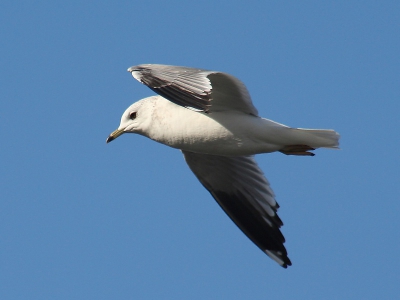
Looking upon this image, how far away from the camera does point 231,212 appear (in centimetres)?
823

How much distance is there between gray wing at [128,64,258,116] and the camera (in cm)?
620

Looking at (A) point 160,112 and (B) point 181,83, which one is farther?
(A) point 160,112

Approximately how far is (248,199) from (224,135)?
4.45 ft

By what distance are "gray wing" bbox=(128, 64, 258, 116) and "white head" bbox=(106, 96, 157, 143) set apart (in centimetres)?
60

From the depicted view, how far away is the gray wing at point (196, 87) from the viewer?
20.3 ft

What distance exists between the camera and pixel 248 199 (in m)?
8.22

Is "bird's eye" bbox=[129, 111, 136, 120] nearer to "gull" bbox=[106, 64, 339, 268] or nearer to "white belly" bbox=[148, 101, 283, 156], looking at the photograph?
"gull" bbox=[106, 64, 339, 268]

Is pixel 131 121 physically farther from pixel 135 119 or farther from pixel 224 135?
pixel 224 135

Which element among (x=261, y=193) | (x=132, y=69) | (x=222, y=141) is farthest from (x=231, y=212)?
(x=132, y=69)

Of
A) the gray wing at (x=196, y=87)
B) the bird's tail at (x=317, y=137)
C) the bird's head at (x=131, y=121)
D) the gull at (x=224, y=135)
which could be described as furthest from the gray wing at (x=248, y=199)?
the gray wing at (x=196, y=87)

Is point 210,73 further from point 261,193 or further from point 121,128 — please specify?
point 261,193

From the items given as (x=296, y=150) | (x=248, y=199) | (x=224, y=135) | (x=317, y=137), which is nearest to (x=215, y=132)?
(x=224, y=135)

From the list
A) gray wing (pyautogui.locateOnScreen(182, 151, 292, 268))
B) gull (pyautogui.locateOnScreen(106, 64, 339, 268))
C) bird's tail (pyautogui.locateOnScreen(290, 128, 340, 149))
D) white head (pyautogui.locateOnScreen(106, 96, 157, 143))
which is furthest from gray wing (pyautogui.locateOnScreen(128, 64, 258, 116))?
gray wing (pyautogui.locateOnScreen(182, 151, 292, 268))

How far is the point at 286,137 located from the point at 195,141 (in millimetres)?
749
